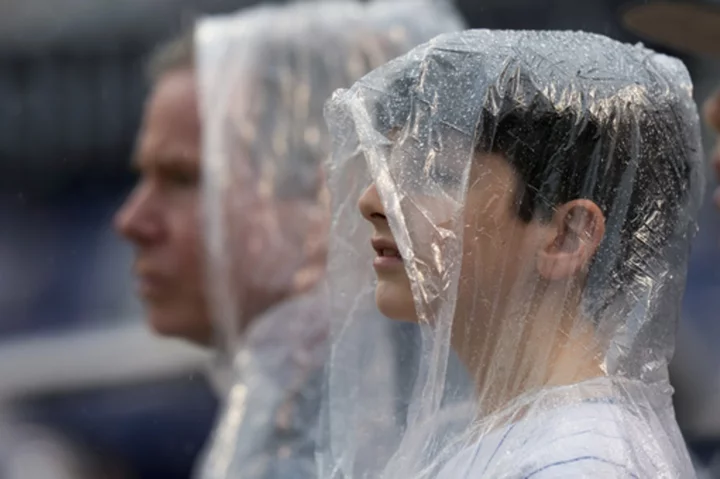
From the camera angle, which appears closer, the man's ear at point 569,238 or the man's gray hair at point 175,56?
the man's ear at point 569,238

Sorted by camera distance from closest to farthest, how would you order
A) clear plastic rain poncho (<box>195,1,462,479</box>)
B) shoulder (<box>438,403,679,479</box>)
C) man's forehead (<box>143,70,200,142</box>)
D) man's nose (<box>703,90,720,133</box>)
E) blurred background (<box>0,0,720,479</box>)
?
1. shoulder (<box>438,403,679,479</box>)
2. man's nose (<box>703,90,720,133</box>)
3. clear plastic rain poncho (<box>195,1,462,479</box>)
4. man's forehead (<box>143,70,200,142</box>)
5. blurred background (<box>0,0,720,479</box>)

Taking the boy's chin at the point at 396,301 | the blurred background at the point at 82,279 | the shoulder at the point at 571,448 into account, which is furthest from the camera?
the blurred background at the point at 82,279

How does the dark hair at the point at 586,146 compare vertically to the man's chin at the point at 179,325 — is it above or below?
above

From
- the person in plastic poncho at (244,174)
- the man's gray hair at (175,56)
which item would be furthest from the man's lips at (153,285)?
the man's gray hair at (175,56)

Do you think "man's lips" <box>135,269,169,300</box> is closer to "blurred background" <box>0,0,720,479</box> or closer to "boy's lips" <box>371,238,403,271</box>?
"blurred background" <box>0,0,720,479</box>

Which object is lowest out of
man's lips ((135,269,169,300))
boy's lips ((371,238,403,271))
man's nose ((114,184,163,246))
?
man's lips ((135,269,169,300))

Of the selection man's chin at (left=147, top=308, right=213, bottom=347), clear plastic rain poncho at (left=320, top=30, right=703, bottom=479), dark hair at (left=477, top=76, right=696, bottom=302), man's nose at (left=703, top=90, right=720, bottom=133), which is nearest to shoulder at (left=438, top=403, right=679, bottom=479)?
clear plastic rain poncho at (left=320, top=30, right=703, bottom=479)

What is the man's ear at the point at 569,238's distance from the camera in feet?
2.79

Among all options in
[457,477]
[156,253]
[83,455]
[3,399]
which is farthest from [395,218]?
[3,399]

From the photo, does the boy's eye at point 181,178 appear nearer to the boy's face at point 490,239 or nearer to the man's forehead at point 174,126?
the man's forehead at point 174,126

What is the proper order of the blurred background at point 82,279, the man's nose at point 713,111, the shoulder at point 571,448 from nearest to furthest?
the shoulder at point 571,448 < the man's nose at point 713,111 < the blurred background at point 82,279

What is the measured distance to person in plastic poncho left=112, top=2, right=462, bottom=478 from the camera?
5.30 feet

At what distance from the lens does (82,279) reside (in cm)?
311

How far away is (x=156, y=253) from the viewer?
65.8 inches
